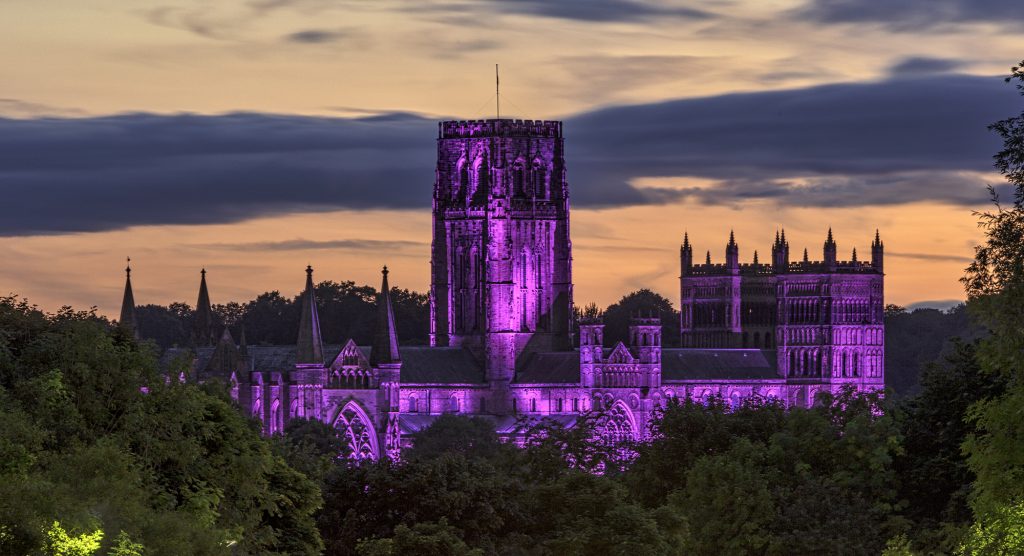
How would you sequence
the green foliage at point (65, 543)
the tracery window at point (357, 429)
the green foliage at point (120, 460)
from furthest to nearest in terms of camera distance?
1. the tracery window at point (357, 429)
2. the green foliage at point (120, 460)
3. the green foliage at point (65, 543)

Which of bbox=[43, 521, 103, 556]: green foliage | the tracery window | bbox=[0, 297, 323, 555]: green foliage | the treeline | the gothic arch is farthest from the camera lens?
the gothic arch

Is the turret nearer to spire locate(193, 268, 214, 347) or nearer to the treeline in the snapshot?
spire locate(193, 268, 214, 347)

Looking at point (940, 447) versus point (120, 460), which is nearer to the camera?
point (120, 460)

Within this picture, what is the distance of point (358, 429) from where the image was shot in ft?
606

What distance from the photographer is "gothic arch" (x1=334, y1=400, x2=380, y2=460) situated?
182 m

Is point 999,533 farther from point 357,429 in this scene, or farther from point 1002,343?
point 357,429

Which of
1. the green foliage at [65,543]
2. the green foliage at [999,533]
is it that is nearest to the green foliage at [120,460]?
the green foliage at [65,543]

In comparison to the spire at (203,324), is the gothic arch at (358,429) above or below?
below

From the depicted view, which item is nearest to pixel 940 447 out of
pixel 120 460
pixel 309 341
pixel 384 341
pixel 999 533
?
pixel 999 533

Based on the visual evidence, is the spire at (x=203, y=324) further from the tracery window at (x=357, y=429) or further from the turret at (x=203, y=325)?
the tracery window at (x=357, y=429)

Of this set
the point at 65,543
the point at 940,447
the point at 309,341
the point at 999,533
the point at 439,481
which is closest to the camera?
the point at 65,543

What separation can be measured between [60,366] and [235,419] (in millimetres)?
6349

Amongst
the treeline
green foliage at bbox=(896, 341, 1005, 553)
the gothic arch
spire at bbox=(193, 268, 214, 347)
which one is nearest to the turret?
spire at bbox=(193, 268, 214, 347)

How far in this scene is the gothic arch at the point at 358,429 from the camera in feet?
596
